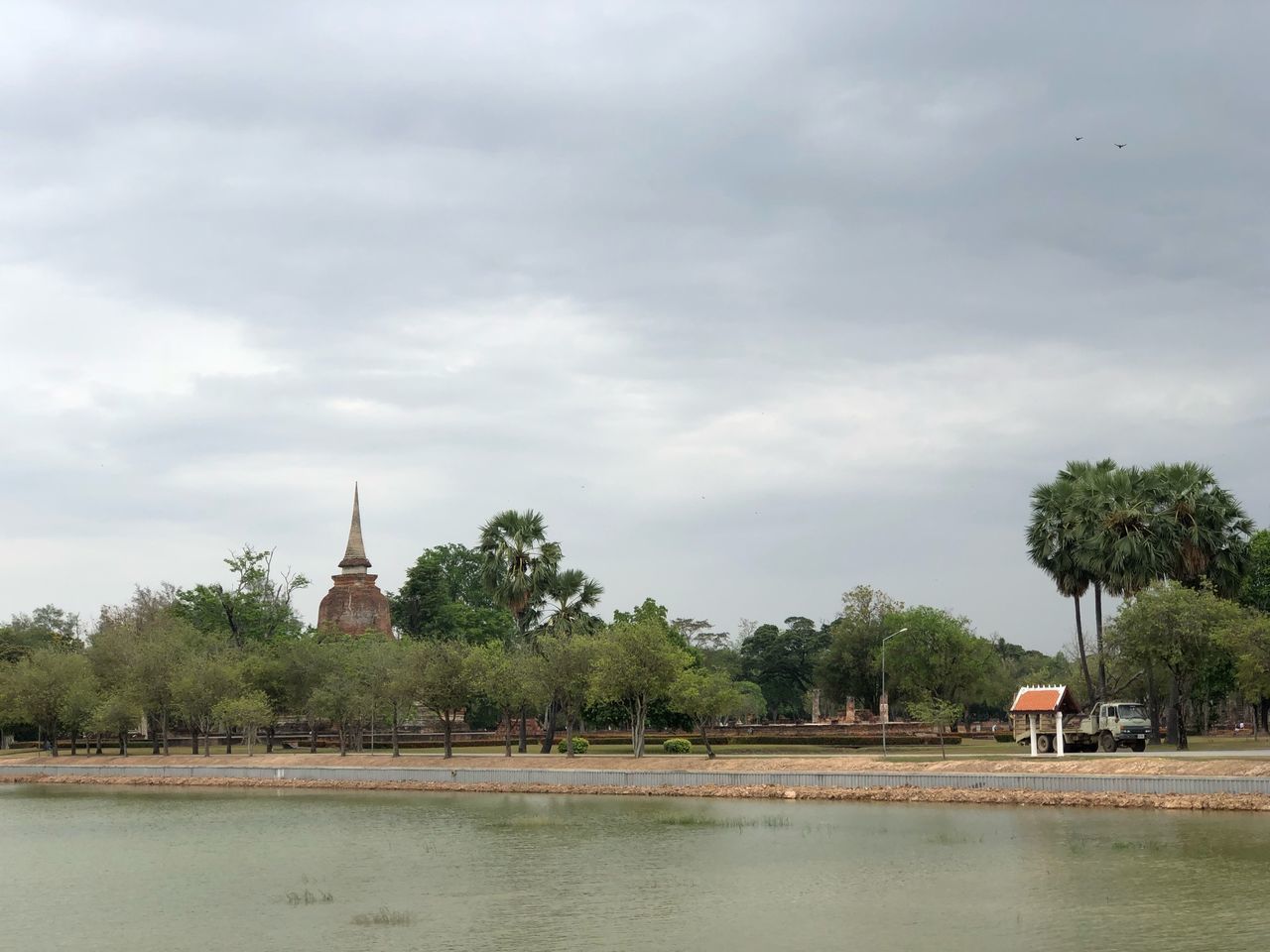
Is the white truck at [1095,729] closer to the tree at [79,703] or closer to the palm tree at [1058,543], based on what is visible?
the palm tree at [1058,543]

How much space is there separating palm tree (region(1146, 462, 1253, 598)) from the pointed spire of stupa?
72.2m

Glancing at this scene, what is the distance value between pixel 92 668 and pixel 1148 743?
61.9 m

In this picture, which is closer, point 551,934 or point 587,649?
point 551,934

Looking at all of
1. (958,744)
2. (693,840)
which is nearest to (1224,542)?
(958,744)

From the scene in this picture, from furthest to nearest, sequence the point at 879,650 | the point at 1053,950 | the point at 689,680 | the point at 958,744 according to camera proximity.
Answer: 1. the point at 879,650
2. the point at 958,744
3. the point at 689,680
4. the point at 1053,950

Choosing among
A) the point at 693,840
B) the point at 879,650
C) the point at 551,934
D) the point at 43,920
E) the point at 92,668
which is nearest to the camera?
the point at 551,934

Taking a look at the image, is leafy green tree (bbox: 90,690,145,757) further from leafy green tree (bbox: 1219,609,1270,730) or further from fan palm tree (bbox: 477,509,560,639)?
leafy green tree (bbox: 1219,609,1270,730)

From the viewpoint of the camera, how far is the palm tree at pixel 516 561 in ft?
239

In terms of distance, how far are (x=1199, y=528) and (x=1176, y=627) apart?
Result: 346 inches

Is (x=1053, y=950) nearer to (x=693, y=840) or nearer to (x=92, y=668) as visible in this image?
(x=693, y=840)

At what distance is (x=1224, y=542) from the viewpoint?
6606 cm

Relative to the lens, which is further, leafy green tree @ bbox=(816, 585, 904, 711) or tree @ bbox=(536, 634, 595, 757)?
leafy green tree @ bbox=(816, 585, 904, 711)

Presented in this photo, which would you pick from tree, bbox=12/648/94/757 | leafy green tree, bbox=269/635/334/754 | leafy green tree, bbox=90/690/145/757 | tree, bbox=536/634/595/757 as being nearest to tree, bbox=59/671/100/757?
tree, bbox=12/648/94/757

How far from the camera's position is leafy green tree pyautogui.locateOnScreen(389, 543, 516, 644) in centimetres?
10738
